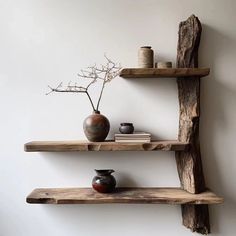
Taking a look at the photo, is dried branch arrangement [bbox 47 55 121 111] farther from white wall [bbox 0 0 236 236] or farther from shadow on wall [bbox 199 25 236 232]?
shadow on wall [bbox 199 25 236 232]

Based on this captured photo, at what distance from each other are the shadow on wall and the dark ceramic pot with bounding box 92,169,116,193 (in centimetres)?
68

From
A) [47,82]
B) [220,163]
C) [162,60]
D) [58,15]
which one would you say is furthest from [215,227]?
[58,15]

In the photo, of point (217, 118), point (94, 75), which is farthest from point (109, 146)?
point (217, 118)

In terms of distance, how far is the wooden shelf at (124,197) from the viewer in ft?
5.85

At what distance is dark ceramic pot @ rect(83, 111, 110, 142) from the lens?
72.2 inches

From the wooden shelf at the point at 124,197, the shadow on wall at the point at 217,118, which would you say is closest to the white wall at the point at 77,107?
the shadow on wall at the point at 217,118

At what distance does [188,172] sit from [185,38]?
0.90 metres

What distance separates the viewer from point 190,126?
6.25 ft

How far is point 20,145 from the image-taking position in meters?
2.04

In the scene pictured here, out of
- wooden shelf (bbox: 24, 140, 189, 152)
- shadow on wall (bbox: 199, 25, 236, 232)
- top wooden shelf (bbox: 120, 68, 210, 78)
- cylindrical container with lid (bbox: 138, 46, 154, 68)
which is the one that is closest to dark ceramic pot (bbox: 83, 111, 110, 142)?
wooden shelf (bbox: 24, 140, 189, 152)

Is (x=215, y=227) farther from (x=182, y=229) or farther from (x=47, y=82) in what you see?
(x=47, y=82)

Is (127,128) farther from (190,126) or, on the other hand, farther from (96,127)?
(190,126)

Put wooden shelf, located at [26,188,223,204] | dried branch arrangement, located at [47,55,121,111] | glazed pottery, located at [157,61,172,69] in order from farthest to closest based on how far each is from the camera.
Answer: dried branch arrangement, located at [47,55,121,111], glazed pottery, located at [157,61,172,69], wooden shelf, located at [26,188,223,204]

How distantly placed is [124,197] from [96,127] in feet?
1.54
